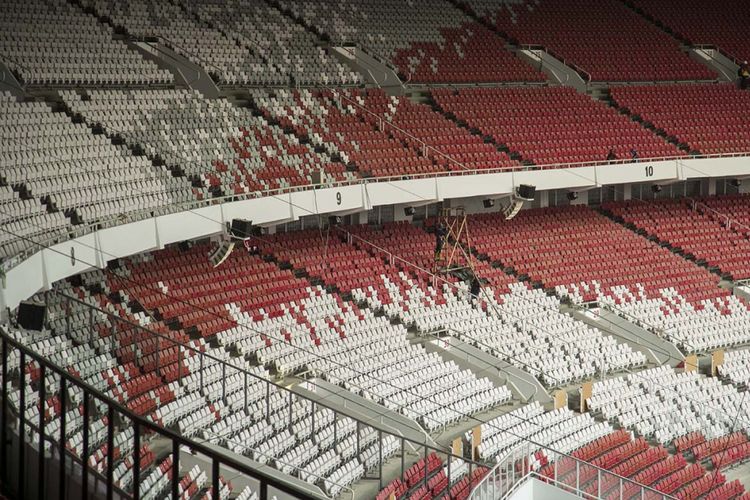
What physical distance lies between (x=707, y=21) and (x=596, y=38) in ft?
18.8

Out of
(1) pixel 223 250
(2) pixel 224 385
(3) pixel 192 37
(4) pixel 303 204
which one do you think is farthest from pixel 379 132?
(2) pixel 224 385

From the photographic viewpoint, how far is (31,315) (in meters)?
13.9

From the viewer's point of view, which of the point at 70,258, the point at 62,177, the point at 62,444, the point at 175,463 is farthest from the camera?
the point at 62,177

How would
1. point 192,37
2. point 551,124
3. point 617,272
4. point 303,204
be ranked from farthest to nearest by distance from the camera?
point 551,124 → point 617,272 → point 192,37 → point 303,204

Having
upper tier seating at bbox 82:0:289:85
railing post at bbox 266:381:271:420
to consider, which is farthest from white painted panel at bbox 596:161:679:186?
railing post at bbox 266:381:271:420

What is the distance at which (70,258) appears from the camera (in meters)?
16.6

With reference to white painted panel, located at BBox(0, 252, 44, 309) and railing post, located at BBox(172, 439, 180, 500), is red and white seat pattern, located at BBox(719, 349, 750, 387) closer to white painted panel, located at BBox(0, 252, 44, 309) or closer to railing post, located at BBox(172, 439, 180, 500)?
white painted panel, located at BBox(0, 252, 44, 309)

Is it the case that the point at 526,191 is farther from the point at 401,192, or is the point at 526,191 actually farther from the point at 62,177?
the point at 62,177

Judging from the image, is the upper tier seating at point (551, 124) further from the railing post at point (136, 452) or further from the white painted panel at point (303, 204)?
the railing post at point (136, 452)

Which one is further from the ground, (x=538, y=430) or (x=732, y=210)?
(x=732, y=210)

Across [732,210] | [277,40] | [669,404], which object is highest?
[277,40]

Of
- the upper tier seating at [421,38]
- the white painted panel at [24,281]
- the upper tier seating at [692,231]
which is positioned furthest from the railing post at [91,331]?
the upper tier seating at [692,231]

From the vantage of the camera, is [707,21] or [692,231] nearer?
[692,231]

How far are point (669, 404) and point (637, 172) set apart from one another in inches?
362
